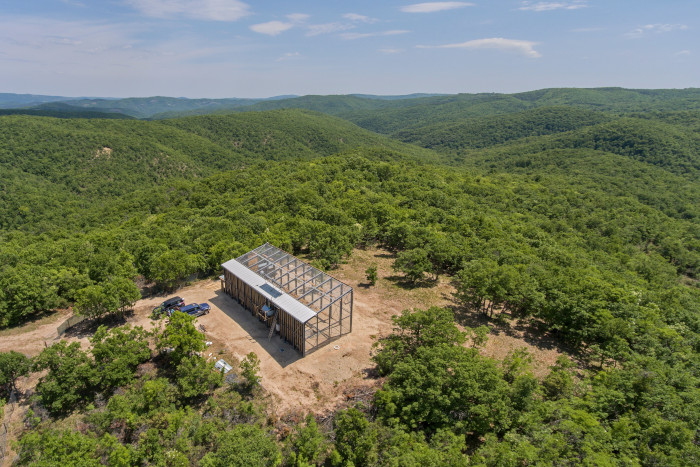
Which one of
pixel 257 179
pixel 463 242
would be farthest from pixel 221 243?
pixel 257 179

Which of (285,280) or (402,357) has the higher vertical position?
(285,280)

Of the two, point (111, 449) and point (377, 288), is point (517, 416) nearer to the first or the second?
point (377, 288)

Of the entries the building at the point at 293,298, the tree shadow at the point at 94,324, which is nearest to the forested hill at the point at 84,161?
the tree shadow at the point at 94,324

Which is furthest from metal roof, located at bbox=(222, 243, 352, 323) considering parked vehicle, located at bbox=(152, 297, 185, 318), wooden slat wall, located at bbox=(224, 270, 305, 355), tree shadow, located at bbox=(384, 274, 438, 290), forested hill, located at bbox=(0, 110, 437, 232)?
forested hill, located at bbox=(0, 110, 437, 232)

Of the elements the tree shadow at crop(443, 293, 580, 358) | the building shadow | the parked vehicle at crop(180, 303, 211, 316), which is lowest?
the tree shadow at crop(443, 293, 580, 358)

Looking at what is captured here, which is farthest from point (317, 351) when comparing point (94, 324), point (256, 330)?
point (94, 324)

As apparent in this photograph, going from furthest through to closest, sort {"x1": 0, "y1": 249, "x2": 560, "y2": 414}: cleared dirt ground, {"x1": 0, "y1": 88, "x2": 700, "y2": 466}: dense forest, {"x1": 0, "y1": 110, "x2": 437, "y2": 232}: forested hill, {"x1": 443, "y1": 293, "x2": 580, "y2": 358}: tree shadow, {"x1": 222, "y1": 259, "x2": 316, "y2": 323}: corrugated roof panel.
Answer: {"x1": 0, "y1": 110, "x2": 437, "y2": 232}: forested hill → {"x1": 443, "y1": 293, "x2": 580, "y2": 358}: tree shadow → {"x1": 222, "y1": 259, "x2": 316, "y2": 323}: corrugated roof panel → {"x1": 0, "y1": 249, "x2": 560, "y2": 414}: cleared dirt ground → {"x1": 0, "y1": 88, "x2": 700, "y2": 466}: dense forest

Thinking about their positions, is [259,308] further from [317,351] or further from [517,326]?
[517,326]

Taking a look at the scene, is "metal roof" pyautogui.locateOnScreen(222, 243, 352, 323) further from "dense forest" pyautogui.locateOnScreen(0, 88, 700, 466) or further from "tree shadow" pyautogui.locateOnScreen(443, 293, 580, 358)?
"tree shadow" pyautogui.locateOnScreen(443, 293, 580, 358)
